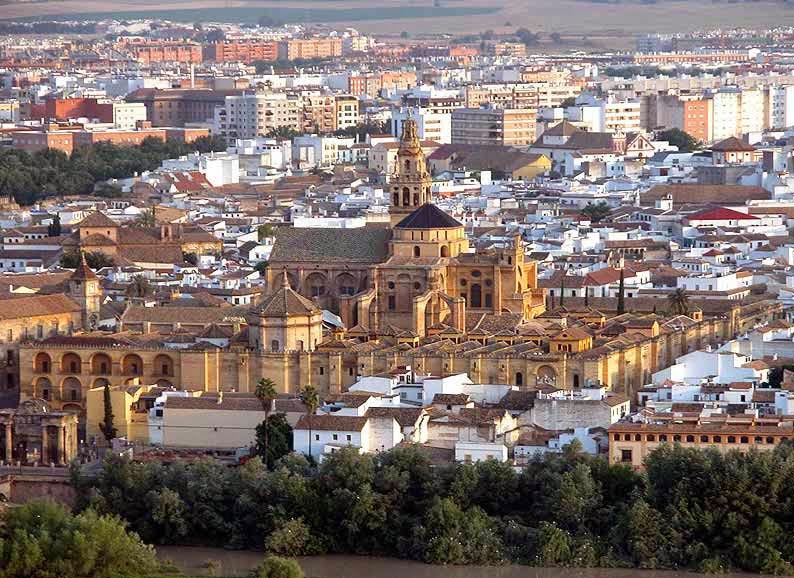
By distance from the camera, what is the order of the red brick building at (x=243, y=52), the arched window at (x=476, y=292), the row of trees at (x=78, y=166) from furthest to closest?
the red brick building at (x=243, y=52)
the row of trees at (x=78, y=166)
the arched window at (x=476, y=292)

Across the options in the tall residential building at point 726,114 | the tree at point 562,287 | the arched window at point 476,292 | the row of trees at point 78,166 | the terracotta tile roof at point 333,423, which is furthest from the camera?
the tall residential building at point 726,114

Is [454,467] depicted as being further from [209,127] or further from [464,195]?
[209,127]

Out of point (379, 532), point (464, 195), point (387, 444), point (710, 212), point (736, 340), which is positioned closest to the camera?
point (379, 532)

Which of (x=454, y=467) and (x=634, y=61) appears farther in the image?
(x=634, y=61)

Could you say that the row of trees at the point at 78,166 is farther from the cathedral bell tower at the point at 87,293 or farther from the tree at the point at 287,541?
the tree at the point at 287,541

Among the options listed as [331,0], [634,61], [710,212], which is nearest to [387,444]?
[710,212]

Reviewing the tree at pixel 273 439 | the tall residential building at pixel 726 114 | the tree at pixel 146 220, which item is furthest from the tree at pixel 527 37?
the tree at pixel 273 439

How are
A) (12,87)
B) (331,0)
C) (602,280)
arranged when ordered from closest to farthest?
1. (602,280)
2. (12,87)
3. (331,0)
